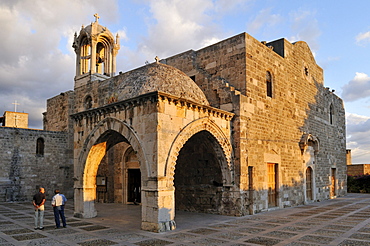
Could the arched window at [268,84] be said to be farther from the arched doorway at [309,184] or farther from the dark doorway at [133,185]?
the dark doorway at [133,185]

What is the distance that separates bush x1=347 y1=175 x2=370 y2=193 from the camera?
24031 millimetres

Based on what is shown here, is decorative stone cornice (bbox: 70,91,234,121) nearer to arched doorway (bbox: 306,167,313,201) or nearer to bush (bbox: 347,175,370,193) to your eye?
arched doorway (bbox: 306,167,313,201)

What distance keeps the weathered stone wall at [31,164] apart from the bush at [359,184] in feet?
69.7

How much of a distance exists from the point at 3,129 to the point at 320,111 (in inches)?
710

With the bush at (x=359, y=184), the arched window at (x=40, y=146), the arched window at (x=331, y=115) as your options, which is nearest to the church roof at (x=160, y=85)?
the arched window at (x=40, y=146)

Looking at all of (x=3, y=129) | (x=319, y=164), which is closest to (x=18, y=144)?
(x=3, y=129)

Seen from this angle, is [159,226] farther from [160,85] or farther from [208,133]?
[160,85]

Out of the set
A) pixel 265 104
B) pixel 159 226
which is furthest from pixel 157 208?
pixel 265 104

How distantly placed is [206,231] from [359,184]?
67.9 feet

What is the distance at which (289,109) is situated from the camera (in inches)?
588

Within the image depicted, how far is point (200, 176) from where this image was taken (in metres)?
12.5

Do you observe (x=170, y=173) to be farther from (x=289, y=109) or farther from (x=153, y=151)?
(x=289, y=109)

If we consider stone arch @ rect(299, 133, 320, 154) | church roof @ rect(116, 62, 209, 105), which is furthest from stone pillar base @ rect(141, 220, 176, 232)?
stone arch @ rect(299, 133, 320, 154)

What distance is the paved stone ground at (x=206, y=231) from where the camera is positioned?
743 cm
